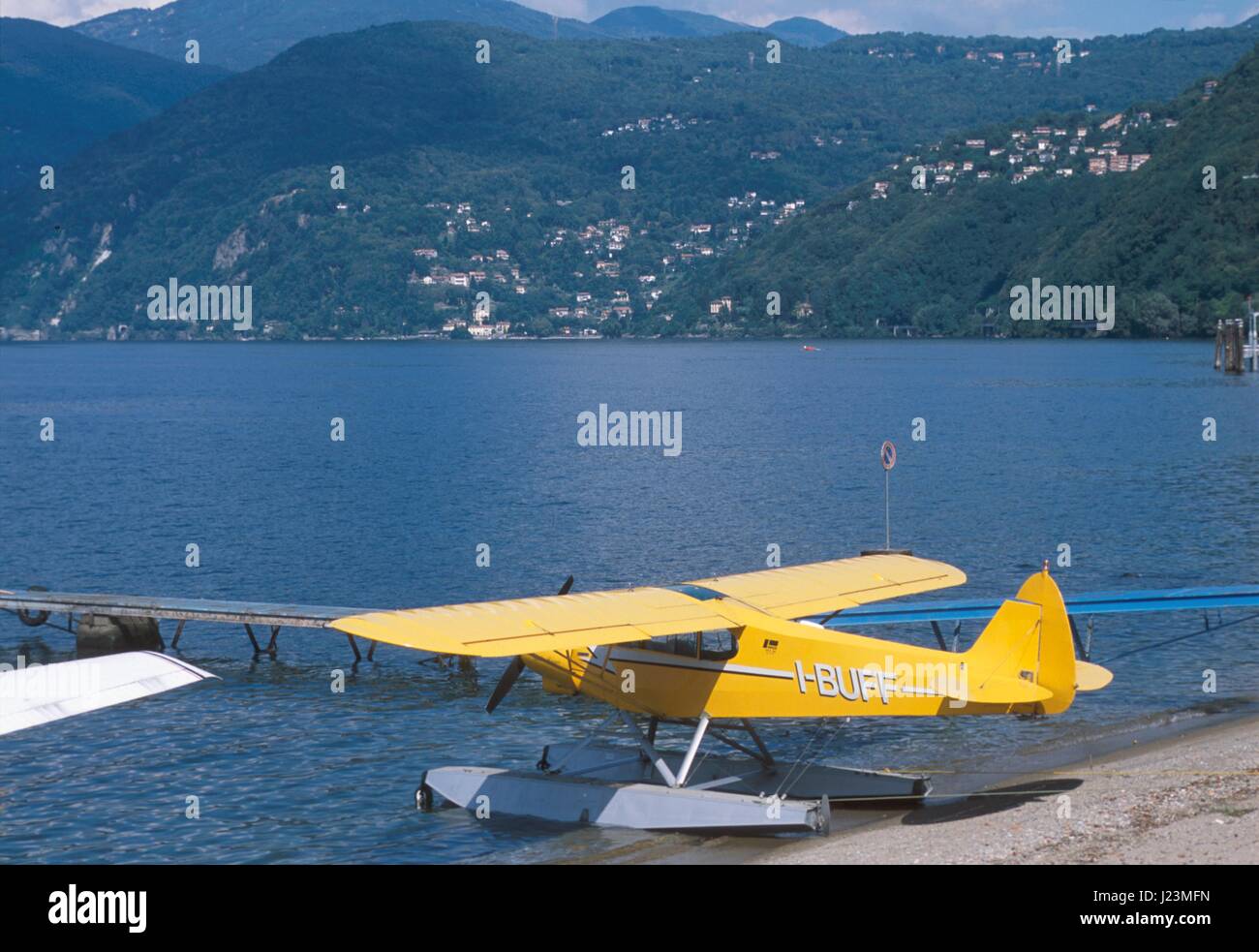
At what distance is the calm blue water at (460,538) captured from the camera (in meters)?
21.9

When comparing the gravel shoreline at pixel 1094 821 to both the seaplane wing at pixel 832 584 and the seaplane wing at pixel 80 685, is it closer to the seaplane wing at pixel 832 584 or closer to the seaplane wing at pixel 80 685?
the seaplane wing at pixel 832 584

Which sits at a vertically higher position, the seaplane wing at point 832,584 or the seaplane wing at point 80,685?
the seaplane wing at point 832,584

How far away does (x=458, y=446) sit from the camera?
86.7 meters

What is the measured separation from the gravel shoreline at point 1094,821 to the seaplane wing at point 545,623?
297cm

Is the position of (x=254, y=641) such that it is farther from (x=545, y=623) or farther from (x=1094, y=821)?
(x=1094, y=821)

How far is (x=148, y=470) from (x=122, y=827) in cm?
5536

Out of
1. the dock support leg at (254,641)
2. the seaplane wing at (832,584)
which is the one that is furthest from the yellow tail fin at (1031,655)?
the dock support leg at (254,641)

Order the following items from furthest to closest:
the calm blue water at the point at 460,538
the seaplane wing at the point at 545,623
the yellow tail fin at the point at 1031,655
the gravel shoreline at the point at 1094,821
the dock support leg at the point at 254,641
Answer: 1. the dock support leg at the point at 254,641
2. the calm blue water at the point at 460,538
3. the yellow tail fin at the point at 1031,655
4. the seaplane wing at the point at 545,623
5. the gravel shoreline at the point at 1094,821

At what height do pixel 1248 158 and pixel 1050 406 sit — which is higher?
pixel 1248 158

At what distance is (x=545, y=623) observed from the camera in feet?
55.9

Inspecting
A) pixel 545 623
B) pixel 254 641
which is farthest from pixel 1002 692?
pixel 254 641
